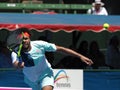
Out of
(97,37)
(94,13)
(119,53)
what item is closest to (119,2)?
(97,37)

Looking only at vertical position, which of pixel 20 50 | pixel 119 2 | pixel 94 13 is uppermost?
pixel 20 50

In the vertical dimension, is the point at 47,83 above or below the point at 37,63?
below

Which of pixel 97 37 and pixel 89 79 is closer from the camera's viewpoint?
pixel 89 79

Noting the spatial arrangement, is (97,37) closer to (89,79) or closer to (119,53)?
(119,53)

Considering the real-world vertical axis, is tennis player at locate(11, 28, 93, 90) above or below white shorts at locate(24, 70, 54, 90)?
above

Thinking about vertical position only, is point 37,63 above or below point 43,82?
above

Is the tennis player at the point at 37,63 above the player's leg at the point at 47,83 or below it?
above

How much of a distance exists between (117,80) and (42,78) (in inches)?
133

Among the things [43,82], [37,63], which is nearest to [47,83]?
[43,82]

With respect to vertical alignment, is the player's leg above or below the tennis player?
below

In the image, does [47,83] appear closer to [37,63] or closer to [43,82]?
[43,82]

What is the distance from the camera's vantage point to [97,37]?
15.3 m

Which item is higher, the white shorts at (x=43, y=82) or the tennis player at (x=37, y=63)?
the tennis player at (x=37, y=63)

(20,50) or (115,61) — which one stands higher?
(20,50)
